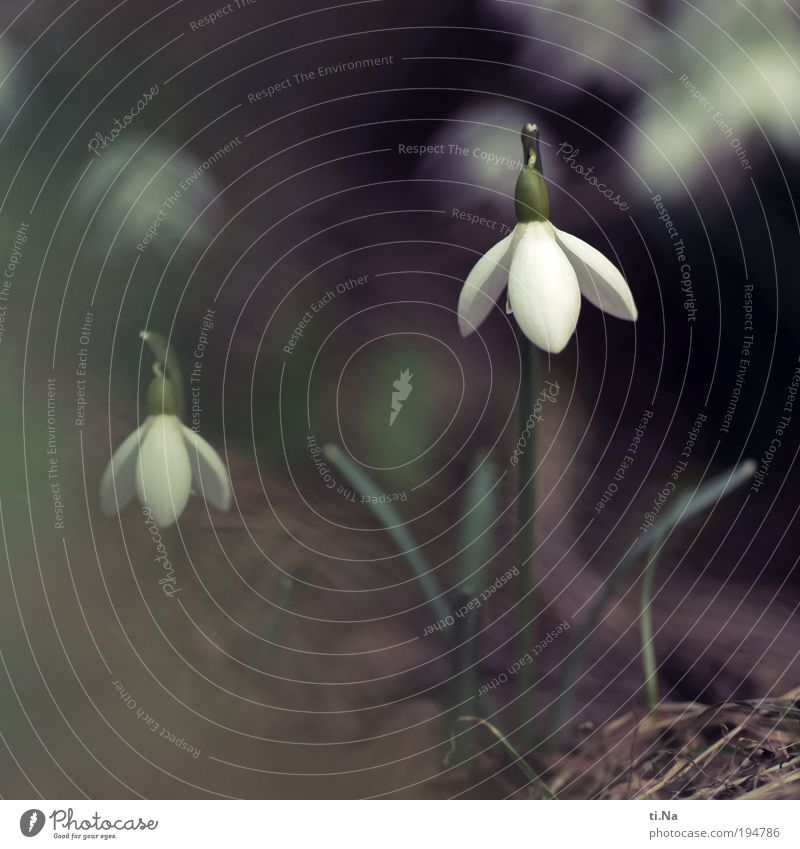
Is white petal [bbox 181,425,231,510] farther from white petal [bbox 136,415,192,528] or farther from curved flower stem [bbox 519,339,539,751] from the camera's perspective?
curved flower stem [bbox 519,339,539,751]

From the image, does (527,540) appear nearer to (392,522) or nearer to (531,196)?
(392,522)

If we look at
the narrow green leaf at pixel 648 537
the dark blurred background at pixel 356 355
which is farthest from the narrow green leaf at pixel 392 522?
the narrow green leaf at pixel 648 537
